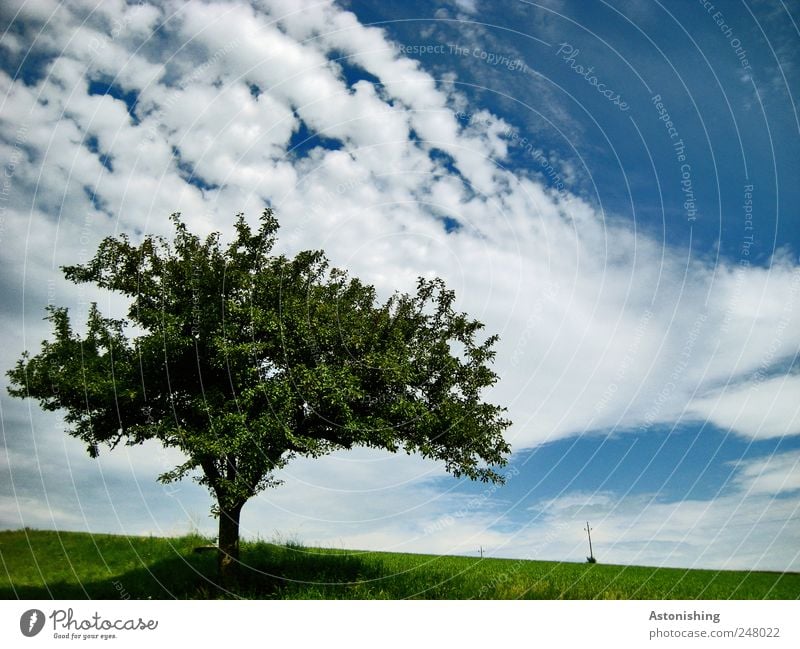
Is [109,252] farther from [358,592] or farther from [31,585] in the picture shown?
[358,592]

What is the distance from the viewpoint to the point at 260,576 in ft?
60.6

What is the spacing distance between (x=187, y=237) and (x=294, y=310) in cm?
470

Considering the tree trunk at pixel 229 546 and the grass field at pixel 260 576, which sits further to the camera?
the grass field at pixel 260 576

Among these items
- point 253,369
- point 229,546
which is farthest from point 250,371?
point 229,546

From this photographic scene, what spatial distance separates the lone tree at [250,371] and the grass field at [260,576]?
271 cm

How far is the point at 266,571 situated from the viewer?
19719 millimetres

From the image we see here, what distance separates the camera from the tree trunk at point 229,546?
57.4 ft

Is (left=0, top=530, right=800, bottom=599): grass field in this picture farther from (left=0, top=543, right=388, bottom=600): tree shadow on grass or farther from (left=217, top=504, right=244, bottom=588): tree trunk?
(left=217, top=504, right=244, bottom=588): tree trunk
